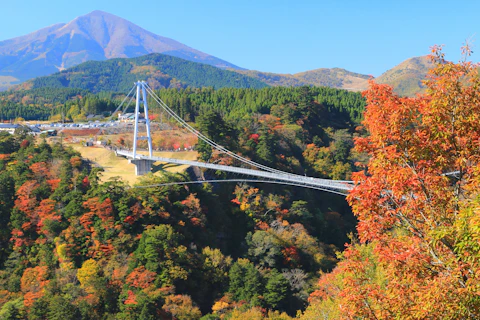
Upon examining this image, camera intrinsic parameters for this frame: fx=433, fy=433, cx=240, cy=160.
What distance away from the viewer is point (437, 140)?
4.27 meters

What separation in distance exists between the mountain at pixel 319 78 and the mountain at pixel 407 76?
25885mm

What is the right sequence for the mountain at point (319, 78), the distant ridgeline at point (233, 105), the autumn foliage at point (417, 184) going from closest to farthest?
the autumn foliage at point (417, 184) → the distant ridgeline at point (233, 105) → the mountain at point (319, 78)

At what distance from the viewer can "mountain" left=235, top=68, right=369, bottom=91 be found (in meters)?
146

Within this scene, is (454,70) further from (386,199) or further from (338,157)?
(338,157)

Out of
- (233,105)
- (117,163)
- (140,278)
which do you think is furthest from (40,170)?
(233,105)

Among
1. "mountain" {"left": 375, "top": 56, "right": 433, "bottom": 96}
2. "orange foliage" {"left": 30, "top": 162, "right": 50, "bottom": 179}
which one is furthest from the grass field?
"mountain" {"left": 375, "top": 56, "right": 433, "bottom": 96}

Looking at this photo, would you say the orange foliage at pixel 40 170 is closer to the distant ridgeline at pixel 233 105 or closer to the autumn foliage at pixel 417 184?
the distant ridgeline at pixel 233 105

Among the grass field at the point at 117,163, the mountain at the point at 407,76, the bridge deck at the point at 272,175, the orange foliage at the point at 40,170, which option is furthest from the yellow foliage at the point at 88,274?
the mountain at the point at 407,76

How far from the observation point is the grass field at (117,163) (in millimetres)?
25938

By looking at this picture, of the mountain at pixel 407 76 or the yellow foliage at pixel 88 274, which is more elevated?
the mountain at pixel 407 76

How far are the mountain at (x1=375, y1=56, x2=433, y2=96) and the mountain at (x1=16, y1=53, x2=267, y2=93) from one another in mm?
41743

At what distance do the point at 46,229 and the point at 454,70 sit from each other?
Answer: 67.4 feet

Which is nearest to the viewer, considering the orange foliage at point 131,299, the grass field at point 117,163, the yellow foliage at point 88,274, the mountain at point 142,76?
the orange foliage at point 131,299

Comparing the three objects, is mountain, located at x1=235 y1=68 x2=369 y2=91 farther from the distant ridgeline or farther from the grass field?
the grass field
